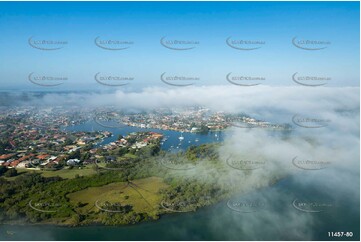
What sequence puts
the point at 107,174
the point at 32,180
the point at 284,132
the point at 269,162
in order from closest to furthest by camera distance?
the point at 32,180
the point at 107,174
the point at 269,162
the point at 284,132

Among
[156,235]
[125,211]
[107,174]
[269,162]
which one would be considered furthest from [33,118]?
[269,162]

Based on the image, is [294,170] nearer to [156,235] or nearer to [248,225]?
[248,225]

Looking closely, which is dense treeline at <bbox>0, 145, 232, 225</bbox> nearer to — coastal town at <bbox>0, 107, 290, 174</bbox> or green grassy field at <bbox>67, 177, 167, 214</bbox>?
green grassy field at <bbox>67, 177, 167, 214</bbox>
